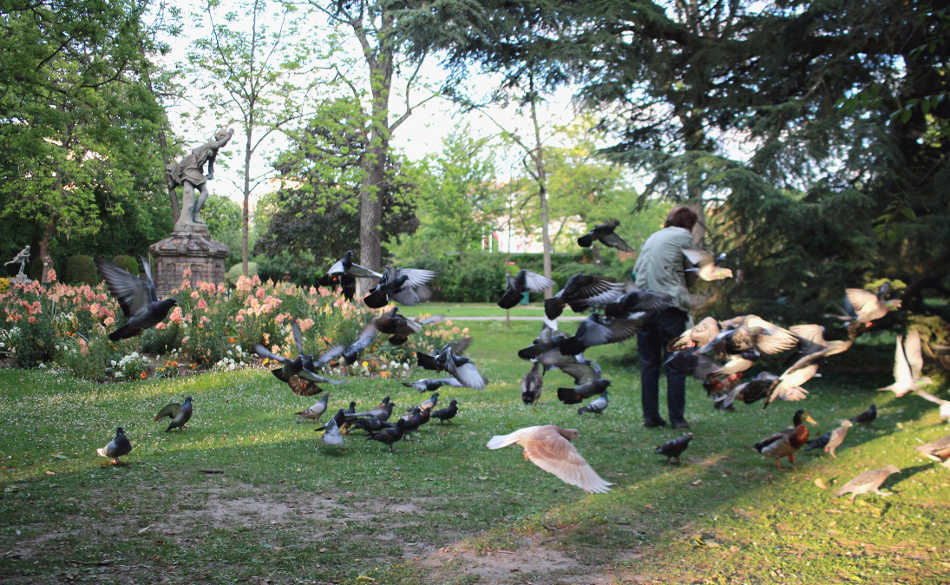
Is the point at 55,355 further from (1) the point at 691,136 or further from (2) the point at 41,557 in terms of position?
(1) the point at 691,136

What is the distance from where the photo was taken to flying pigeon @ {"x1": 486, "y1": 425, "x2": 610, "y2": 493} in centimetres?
283

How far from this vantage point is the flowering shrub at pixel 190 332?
26.7 feet

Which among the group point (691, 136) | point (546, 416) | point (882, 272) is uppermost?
point (691, 136)

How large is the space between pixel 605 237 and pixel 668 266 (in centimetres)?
171

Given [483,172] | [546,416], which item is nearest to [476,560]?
[546,416]

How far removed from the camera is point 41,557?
8.31 ft

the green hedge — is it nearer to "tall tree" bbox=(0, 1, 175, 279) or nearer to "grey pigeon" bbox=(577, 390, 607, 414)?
"tall tree" bbox=(0, 1, 175, 279)

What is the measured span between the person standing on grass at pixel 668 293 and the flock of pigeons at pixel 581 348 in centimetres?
30

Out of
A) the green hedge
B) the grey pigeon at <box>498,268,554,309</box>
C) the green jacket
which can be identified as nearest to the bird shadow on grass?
the green jacket

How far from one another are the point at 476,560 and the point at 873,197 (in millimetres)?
7947

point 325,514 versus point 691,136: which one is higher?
point 691,136

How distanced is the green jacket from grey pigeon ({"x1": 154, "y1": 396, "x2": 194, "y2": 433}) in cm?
377

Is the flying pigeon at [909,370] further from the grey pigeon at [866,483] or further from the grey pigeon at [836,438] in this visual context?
the grey pigeon at [866,483]

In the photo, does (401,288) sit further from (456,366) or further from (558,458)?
(558,458)
